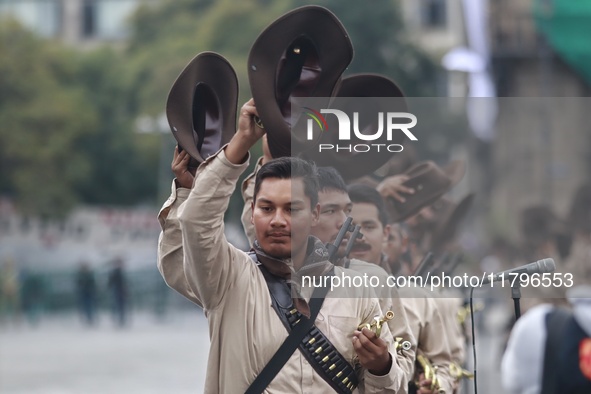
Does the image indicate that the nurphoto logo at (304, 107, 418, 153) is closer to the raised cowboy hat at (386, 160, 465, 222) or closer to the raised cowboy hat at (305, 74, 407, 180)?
the raised cowboy hat at (305, 74, 407, 180)

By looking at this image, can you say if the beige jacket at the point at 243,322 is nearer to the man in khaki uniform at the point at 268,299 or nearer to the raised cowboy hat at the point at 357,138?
the man in khaki uniform at the point at 268,299

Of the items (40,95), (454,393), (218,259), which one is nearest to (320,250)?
(218,259)

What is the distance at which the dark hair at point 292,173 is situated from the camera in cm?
500

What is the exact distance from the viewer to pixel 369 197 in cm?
615

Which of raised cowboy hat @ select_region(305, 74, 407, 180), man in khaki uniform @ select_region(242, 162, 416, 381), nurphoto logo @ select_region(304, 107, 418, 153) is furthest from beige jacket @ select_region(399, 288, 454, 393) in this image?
nurphoto logo @ select_region(304, 107, 418, 153)

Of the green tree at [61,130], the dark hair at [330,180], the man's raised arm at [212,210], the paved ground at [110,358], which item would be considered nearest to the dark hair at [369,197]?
the dark hair at [330,180]

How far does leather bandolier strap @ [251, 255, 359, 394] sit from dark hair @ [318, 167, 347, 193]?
0.50 metres

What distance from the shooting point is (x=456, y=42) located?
68.9m

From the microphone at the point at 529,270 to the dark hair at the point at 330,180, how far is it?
0.70 m

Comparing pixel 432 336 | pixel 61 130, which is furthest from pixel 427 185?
pixel 61 130

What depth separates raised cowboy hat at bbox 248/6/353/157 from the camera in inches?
206

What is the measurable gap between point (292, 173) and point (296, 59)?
583mm

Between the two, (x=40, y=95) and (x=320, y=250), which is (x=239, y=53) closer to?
(x=40, y=95)

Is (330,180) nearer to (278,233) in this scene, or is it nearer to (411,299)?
(278,233)
